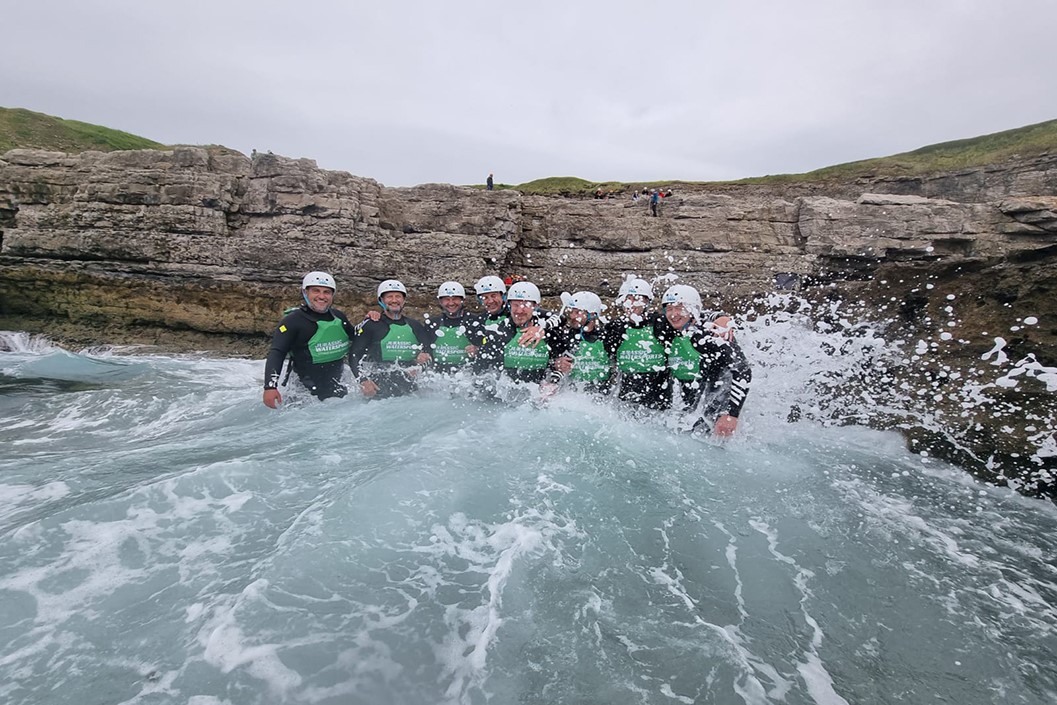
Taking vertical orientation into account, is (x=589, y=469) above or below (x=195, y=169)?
below

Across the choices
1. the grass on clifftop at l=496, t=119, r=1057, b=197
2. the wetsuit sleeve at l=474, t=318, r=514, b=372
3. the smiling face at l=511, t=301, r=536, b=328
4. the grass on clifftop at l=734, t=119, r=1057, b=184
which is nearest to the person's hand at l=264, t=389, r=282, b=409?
the wetsuit sleeve at l=474, t=318, r=514, b=372

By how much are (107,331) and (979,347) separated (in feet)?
76.5

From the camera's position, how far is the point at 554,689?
2.80 m

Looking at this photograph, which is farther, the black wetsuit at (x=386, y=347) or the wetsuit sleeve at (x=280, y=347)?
the black wetsuit at (x=386, y=347)

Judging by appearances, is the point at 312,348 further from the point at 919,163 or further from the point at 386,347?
the point at 919,163

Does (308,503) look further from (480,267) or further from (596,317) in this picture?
(480,267)

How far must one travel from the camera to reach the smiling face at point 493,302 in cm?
795

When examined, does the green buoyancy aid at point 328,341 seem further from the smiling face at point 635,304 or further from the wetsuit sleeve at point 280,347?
the smiling face at point 635,304

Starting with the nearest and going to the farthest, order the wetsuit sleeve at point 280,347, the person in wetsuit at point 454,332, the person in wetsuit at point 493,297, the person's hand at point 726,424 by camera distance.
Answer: the person's hand at point 726,424 → the wetsuit sleeve at point 280,347 → the person in wetsuit at point 493,297 → the person in wetsuit at point 454,332

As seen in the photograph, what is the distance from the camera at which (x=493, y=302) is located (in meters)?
7.98

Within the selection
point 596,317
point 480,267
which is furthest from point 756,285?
point 596,317

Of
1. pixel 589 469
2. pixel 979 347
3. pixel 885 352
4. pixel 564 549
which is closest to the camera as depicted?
pixel 564 549

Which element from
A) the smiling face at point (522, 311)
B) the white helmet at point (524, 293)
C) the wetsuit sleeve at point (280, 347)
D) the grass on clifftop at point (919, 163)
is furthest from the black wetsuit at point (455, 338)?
the grass on clifftop at point (919, 163)

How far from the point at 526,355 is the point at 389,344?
2.44 metres
